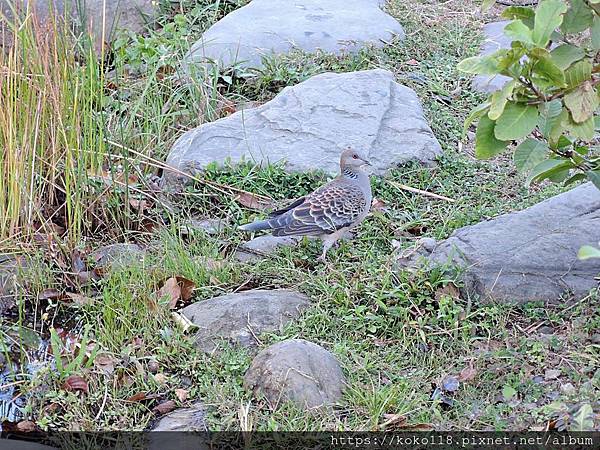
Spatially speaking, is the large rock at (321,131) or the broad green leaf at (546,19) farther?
the large rock at (321,131)

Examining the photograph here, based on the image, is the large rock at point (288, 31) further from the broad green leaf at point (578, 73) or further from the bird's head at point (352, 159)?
the broad green leaf at point (578, 73)

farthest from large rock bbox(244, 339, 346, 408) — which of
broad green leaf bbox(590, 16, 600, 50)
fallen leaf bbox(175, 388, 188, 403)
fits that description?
broad green leaf bbox(590, 16, 600, 50)

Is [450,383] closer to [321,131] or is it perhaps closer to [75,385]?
[75,385]

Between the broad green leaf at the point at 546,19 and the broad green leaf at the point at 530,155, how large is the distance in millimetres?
519

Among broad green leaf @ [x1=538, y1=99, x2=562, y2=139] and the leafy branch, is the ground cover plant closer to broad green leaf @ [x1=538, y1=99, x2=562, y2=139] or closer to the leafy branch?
the leafy branch

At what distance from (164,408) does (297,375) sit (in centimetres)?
60

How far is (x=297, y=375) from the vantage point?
11.4ft

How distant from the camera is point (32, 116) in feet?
14.7

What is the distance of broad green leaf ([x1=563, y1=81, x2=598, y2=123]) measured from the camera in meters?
3.33

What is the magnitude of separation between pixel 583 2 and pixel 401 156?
214 centimetres

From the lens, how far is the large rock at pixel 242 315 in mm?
3975

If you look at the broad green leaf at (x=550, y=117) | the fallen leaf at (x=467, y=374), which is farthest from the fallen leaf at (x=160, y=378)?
the broad green leaf at (x=550, y=117)

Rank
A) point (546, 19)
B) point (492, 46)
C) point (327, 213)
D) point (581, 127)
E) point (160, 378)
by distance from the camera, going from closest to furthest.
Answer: point (546, 19) → point (581, 127) → point (160, 378) → point (327, 213) → point (492, 46)

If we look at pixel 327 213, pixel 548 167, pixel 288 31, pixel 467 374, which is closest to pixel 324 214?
pixel 327 213
